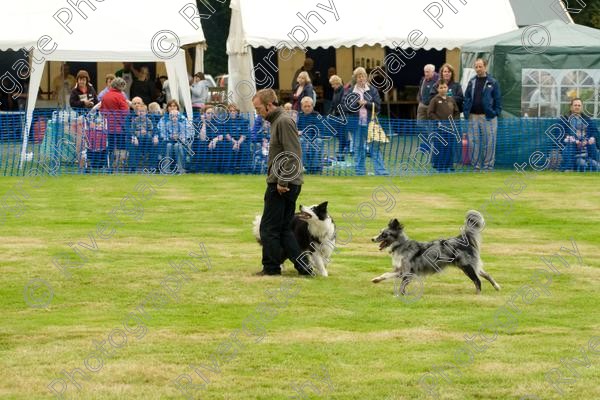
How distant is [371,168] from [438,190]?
3.15m

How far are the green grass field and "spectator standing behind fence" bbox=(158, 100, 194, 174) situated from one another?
4837 millimetres

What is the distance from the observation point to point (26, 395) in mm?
8703

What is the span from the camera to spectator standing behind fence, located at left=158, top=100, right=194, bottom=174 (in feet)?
78.5

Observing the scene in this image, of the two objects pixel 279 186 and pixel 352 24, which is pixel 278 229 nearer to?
pixel 279 186

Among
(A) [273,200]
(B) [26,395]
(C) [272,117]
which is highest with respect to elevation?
(C) [272,117]

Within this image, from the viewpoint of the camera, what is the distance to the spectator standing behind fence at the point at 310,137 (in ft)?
79.1

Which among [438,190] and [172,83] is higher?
[172,83]

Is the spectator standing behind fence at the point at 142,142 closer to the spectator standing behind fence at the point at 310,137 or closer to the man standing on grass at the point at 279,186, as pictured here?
the spectator standing behind fence at the point at 310,137

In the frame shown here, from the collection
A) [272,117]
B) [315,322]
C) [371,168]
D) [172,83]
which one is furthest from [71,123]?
[315,322]

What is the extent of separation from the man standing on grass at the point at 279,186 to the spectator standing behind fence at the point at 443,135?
456 inches

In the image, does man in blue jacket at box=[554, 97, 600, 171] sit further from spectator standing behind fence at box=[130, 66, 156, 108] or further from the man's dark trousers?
the man's dark trousers

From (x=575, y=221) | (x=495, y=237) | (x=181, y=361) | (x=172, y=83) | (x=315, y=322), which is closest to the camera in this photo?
(x=181, y=361)

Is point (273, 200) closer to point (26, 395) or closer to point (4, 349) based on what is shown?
point (4, 349)

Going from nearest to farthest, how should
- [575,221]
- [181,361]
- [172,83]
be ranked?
[181,361], [575,221], [172,83]
